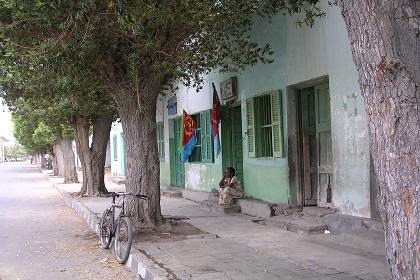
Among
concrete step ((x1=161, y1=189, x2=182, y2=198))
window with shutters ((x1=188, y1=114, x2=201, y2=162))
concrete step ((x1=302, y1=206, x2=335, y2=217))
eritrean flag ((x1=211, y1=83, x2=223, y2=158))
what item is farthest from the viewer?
concrete step ((x1=161, y1=189, x2=182, y2=198))

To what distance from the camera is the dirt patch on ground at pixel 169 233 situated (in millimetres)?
8516

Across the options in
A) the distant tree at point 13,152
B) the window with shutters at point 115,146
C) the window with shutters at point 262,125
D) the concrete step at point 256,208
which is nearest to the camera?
the concrete step at point 256,208

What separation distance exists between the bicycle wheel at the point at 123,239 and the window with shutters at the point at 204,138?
6900 millimetres

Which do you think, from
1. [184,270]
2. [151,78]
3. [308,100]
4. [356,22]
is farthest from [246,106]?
[356,22]

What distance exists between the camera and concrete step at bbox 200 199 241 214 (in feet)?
38.3

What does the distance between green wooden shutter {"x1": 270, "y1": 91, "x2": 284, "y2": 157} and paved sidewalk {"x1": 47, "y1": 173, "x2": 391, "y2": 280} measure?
68.4 inches

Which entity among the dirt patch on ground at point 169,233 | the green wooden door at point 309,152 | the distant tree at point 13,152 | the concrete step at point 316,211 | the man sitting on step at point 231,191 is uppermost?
the distant tree at point 13,152

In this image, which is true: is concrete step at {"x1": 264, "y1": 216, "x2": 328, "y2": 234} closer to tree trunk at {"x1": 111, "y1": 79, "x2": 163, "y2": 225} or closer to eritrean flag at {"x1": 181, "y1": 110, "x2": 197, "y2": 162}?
tree trunk at {"x1": 111, "y1": 79, "x2": 163, "y2": 225}

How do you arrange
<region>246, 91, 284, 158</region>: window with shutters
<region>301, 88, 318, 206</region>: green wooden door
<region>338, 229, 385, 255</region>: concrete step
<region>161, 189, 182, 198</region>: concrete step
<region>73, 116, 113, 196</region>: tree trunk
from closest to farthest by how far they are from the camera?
<region>338, 229, 385, 255</region>: concrete step → <region>301, 88, 318, 206</region>: green wooden door → <region>246, 91, 284, 158</region>: window with shutters → <region>161, 189, 182, 198</region>: concrete step → <region>73, 116, 113, 196</region>: tree trunk

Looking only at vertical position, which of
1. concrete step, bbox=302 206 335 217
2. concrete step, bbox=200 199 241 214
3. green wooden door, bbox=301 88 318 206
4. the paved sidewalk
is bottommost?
the paved sidewalk

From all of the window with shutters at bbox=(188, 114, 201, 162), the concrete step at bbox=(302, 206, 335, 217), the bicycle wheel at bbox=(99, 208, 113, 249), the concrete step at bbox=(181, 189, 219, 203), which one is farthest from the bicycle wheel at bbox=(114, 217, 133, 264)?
the window with shutters at bbox=(188, 114, 201, 162)

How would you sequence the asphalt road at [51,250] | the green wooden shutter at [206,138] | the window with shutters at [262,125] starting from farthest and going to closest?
the green wooden shutter at [206,138] < the window with shutters at [262,125] < the asphalt road at [51,250]

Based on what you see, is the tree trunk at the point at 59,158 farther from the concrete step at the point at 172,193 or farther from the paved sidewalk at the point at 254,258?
the paved sidewalk at the point at 254,258

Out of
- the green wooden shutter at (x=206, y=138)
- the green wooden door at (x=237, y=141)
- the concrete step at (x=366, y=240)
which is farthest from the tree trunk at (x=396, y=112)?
the green wooden shutter at (x=206, y=138)
